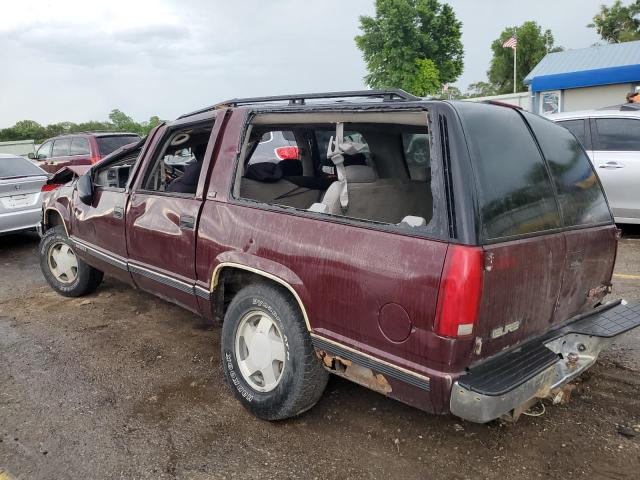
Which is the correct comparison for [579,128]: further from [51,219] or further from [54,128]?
[54,128]

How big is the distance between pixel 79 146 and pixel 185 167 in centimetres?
864

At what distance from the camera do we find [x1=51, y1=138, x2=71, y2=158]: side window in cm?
1198

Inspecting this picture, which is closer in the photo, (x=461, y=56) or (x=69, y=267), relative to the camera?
(x=69, y=267)

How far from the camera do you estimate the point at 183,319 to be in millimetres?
4723

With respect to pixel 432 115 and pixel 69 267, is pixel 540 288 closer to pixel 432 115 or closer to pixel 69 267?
pixel 432 115

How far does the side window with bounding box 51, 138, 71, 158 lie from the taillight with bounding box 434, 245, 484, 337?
11.8m

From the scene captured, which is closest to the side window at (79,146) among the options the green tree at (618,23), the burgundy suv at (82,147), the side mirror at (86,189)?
the burgundy suv at (82,147)

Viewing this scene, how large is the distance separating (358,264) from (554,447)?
4.81ft

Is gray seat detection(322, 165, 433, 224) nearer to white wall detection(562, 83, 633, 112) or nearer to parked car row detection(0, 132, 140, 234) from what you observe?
parked car row detection(0, 132, 140, 234)

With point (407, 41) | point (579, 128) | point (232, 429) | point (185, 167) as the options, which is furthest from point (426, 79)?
point (232, 429)

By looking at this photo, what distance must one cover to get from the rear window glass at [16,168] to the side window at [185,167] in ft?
15.4

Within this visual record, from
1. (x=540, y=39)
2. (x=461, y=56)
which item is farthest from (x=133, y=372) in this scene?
(x=540, y=39)

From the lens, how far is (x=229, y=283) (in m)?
3.38

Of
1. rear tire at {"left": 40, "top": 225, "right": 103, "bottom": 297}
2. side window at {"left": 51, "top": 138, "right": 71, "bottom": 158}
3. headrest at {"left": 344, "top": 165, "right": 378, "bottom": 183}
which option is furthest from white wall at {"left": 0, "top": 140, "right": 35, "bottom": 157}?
headrest at {"left": 344, "top": 165, "right": 378, "bottom": 183}
